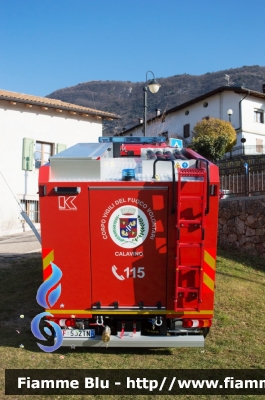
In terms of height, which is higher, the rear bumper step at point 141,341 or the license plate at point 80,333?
the license plate at point 80,333

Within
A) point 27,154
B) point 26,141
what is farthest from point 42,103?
point 27,154

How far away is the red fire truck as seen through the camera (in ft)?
17.0

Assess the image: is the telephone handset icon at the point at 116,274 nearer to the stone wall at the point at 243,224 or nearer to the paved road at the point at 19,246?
the stone wall at the point at 243,224

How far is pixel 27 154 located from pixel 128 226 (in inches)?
580

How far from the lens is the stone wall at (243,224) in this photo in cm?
1115

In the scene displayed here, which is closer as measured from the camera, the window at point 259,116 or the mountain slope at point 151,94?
the window at point 259,116

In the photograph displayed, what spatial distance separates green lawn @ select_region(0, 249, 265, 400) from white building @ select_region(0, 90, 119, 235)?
Answer: 925cm

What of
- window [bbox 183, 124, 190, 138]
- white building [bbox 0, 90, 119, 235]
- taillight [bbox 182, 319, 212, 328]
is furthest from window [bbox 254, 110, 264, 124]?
taillight [bbox 182, 319, 212, 328]

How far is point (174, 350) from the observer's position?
5.92 m

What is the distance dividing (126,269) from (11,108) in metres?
15.3

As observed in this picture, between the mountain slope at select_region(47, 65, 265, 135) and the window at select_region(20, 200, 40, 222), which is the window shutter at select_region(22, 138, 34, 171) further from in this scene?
the mountain slope at select_region(47, 65, 265, 135)

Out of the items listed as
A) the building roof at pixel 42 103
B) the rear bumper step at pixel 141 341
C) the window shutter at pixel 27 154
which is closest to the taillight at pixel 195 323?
the rear bumper step at pixel 141 341

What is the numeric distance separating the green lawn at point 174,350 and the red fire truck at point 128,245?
12.3 inches

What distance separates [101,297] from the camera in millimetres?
5359
